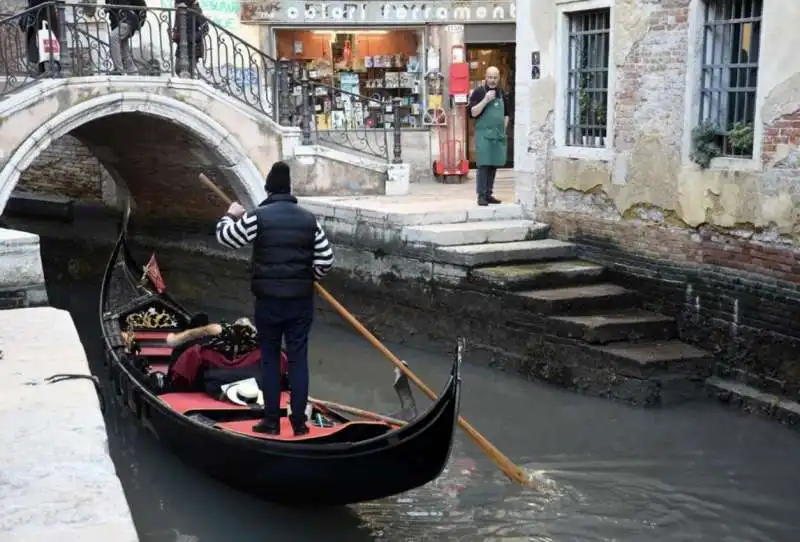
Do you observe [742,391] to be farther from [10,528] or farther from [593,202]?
[10,528]

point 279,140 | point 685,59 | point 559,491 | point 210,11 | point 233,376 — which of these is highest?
point 210,11

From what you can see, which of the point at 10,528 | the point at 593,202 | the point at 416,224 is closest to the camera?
the point at 10,528

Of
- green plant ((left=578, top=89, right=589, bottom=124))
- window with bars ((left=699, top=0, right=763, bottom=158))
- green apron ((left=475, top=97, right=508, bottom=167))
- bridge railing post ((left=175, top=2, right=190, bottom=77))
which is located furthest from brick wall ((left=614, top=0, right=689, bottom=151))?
bridge railing post ((left=175, top=2, right=190, bottom=77))

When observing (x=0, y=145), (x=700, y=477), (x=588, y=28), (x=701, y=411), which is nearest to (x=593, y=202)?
(x=588, y=28)

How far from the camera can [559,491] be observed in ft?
14.3

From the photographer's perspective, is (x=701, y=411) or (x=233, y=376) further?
(x=701, y=411)

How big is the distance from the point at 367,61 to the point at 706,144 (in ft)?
17.9

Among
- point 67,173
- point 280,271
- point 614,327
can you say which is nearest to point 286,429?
point 280,271

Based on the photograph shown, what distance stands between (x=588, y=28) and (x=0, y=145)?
13.3 ft

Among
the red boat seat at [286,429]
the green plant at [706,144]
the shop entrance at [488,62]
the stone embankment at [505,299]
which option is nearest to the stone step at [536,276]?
the stone embankment at [505,299]

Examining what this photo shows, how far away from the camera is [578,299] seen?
19.4ft

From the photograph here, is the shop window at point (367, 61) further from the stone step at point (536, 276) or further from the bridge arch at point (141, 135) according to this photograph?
the stone step at point (536, 276)

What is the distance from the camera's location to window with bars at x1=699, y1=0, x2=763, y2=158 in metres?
5.25

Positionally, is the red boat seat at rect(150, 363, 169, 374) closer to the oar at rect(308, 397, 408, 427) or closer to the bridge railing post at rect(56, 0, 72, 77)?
the oar at rect(308, 397, 408, 427)
